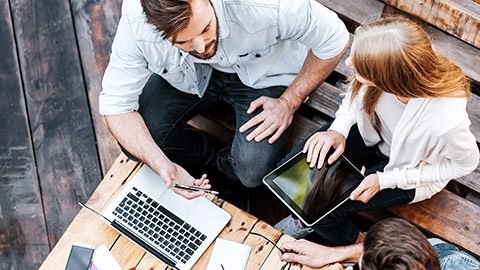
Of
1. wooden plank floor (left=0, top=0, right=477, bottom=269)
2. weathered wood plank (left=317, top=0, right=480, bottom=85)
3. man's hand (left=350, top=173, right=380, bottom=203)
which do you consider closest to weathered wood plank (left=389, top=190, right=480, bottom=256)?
man's hand (left=350, top=173, right=380, bottom=203)

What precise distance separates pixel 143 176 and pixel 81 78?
864mm

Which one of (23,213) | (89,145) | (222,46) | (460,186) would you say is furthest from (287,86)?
(23,213)

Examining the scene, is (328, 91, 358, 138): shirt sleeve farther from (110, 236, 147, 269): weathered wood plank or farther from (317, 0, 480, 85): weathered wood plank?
(110, 236, 147, 269): weathered wood plank

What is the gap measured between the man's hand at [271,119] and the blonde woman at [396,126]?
0.12m

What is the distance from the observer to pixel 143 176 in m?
1.78

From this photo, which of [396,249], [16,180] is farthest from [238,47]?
[16,180]

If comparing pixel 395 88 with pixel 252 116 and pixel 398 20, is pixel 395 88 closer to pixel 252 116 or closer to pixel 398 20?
pixel 398 20

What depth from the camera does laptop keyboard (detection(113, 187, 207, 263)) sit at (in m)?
1.67

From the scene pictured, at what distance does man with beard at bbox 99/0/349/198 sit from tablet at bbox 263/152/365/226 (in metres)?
0.18

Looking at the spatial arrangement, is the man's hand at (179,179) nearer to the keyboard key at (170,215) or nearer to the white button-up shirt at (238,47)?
the keyboard key at (170,215)

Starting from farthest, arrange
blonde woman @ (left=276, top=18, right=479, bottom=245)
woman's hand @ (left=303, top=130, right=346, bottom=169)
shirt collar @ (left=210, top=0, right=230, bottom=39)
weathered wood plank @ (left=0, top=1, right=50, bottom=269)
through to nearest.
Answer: weathered wood plank @ (left=0, top=1, right=50, bottom=269)
woman's hand @ (left=303, top=130, right=346, bottom=169)
shirt collar @ (left=210, top=0, right=230, bottom=39)
blonde woman @ (left=276, top=18, right=479, bottom=245)

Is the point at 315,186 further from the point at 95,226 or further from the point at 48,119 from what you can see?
the point at 48,119

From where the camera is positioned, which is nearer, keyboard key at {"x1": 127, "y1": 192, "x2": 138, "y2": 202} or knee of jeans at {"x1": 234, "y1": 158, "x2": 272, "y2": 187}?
keyboard key at {"x1": 127, "y1": 192, "x2": 138, "y2": 202}

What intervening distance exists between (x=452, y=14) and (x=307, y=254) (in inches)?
44.9
